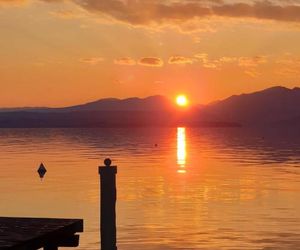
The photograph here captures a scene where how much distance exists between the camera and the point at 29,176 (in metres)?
70.0

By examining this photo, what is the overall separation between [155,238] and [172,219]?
6289 millimetres

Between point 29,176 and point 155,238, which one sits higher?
point 29,176

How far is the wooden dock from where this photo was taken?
12.6m

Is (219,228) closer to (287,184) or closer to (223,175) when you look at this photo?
(287,184)

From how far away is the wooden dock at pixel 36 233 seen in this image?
12.6 metres

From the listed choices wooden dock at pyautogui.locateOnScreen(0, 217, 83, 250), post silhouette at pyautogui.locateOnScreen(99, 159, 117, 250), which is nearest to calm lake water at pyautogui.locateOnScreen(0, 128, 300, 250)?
post silhouette at pyautogui.locateOnScreen(99, 159, 117, 250)

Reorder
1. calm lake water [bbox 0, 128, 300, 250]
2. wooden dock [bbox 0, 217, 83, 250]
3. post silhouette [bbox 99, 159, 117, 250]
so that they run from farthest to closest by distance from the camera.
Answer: calm lake water [bbox 0, 128, 300, 250] → post silhouette [bbox 99, 159, 117, 250] → wooden dock [bbox 0, 217, 83, 250]

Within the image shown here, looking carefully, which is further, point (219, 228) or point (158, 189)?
point (158, 189)

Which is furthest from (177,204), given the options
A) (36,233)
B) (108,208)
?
(36,233)

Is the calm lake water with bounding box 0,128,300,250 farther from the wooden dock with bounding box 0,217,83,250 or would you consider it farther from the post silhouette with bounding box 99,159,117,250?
the wooden dock with bounding box 0,217,83,250

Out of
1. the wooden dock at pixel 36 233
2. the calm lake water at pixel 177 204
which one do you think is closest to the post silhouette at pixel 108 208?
the wooden dock at pixel 36 233

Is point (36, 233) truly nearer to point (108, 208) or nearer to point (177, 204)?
point (108, 208)

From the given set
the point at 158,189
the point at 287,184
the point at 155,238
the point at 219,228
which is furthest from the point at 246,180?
the point at 155,238

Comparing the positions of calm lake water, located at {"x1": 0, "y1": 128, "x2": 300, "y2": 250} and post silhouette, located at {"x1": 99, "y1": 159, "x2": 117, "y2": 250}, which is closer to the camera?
post silhouette, located at {"x1": 99, "y1": 159, "x2": 117, "y2": 250}
